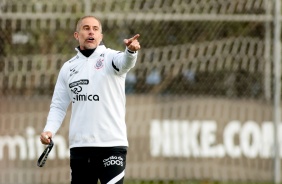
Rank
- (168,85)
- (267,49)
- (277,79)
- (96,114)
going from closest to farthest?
(96,114) → (168,85) → (277,79) → (267,49)

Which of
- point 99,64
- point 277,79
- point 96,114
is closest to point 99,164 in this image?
point 96,114

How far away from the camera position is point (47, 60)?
12.4m

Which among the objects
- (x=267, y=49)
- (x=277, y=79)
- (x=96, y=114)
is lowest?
(x=96, y=114)

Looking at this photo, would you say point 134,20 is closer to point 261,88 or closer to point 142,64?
point 142,64

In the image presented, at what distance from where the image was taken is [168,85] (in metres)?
13.0

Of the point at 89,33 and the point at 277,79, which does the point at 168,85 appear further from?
the point at 89,33

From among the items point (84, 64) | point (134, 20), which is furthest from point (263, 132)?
point (84, 64)

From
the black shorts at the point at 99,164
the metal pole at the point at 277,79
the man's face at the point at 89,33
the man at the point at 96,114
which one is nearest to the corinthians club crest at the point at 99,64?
the man at the point at 96,114

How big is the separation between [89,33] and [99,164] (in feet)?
3.58

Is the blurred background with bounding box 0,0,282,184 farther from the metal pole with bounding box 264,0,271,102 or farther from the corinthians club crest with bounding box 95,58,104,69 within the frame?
the corinthians club crest with bounding box 95,58,104,69

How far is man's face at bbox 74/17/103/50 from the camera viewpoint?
8047 mm

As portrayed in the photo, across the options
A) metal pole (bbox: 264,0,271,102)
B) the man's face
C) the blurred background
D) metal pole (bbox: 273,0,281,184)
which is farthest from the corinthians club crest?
metal pole (bbox: 264,0,271,102)

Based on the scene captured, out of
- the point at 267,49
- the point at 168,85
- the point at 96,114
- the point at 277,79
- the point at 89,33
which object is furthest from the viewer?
the point at 267,49

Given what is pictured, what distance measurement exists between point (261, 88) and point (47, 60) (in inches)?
124
